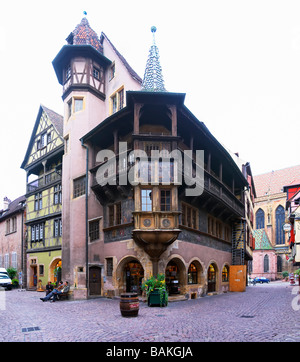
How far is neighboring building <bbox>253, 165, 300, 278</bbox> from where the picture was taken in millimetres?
65800

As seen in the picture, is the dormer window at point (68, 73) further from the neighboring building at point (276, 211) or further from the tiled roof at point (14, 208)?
the neighboring building at point (276, 211)

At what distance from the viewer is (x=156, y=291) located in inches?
629

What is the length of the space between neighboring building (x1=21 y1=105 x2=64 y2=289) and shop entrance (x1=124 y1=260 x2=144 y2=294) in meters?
7.73

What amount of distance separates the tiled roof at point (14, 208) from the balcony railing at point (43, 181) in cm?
328

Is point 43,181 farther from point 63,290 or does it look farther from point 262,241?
point 262,241

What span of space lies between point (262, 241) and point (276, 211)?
28.4 feet

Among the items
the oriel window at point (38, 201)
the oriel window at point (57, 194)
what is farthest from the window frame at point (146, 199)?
the oriel window at point (38, 201)

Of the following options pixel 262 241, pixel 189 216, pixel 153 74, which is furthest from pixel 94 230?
pixel 262 241

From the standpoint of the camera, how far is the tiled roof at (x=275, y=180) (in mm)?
74894

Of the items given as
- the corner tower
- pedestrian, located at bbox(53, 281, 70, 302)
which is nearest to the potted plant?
the corner tower

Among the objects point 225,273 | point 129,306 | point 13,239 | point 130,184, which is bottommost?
point 225,273

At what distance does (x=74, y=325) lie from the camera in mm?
11102
